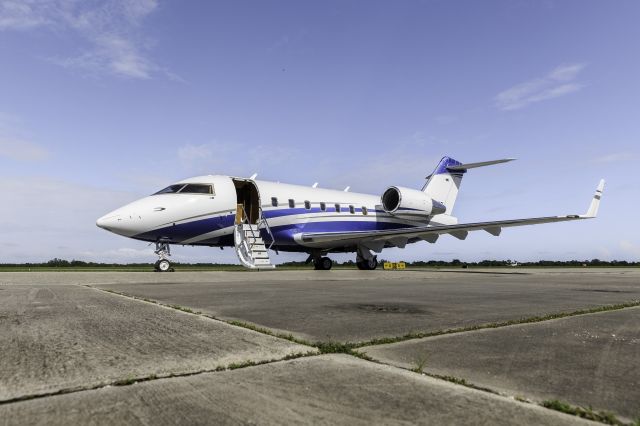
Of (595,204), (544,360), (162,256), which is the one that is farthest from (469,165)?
(544,360)

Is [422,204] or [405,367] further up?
[422,204]

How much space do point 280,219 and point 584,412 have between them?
58.3 feet

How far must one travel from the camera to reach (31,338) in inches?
134

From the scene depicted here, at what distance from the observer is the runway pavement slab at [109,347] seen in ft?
7.80

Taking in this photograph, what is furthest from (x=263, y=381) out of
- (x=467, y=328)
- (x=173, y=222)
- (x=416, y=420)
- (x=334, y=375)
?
(x=173, y=222)

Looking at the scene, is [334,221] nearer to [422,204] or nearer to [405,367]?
[422,204]

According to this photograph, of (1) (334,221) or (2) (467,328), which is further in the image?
(1) (334,221)

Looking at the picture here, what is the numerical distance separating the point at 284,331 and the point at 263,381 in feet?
4.91

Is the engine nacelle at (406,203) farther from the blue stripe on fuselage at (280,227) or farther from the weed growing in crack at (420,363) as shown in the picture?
the weed growing in crack at (420,363)

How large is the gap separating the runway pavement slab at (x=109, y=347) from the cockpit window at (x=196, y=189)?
12.4 metres

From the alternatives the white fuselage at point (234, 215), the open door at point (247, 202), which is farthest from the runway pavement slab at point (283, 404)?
the open door at point (247, 202)

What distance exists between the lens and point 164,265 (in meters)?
16.6

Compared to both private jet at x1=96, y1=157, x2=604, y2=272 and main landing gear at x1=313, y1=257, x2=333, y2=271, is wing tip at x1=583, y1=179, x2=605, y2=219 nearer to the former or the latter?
private jet at x1=96, y1=157, x2=604, y2=272

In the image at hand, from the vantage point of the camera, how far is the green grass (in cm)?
187
